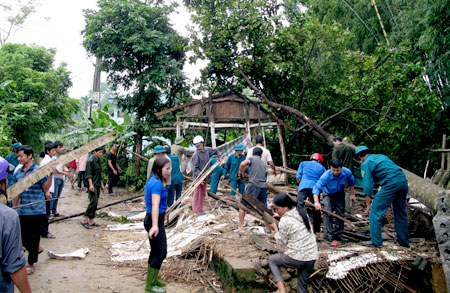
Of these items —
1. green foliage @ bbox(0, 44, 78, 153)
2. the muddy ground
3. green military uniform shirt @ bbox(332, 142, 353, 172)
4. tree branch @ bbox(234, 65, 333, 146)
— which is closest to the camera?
the muddy ground

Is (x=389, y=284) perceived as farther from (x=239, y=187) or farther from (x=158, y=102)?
Result: (x=158, y=102)

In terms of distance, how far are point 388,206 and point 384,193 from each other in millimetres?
243

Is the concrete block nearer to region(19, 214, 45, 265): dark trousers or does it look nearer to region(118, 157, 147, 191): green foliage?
region(19, 214, 45, 265): dark trousers

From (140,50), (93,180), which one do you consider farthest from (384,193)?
(140,50)

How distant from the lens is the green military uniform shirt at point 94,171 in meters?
7.70

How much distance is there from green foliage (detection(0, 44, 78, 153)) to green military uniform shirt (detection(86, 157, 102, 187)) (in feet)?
20.2

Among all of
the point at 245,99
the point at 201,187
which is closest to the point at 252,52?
the point at 245,99

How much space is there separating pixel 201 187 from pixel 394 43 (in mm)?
9402

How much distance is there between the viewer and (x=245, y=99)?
1199cm

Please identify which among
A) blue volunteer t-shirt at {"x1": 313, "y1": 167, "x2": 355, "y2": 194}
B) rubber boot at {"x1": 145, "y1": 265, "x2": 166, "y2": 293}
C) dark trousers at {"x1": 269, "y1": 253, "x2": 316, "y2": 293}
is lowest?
rubber boot at {"x1": 145, "y1": 265, "x2": 166, "y2": 293}

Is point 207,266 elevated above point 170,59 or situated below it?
below

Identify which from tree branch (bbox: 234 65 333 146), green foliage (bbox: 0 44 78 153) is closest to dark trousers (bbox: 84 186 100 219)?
green foliage (bbox: 0 44 78 153)

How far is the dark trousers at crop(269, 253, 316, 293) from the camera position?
155 inches

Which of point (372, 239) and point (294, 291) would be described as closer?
point (294, 291)
